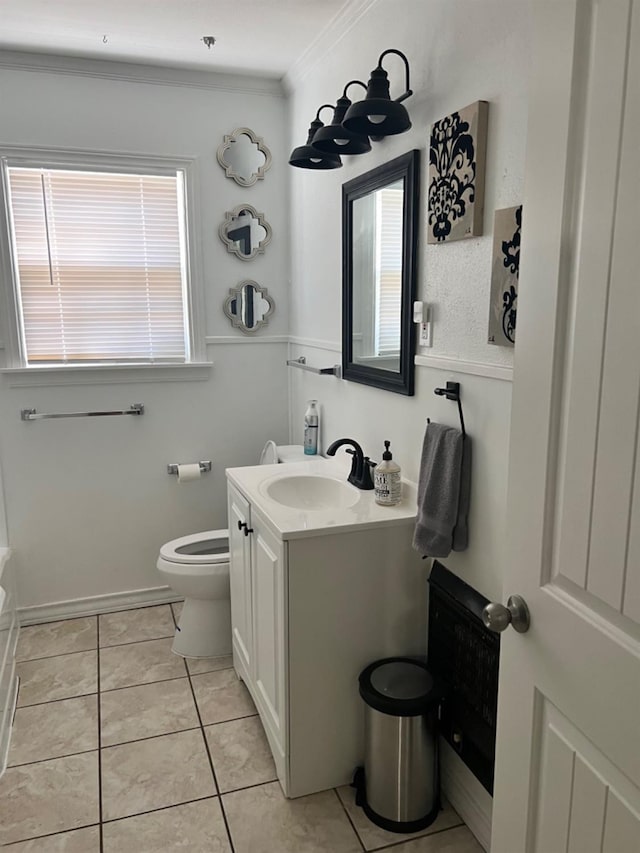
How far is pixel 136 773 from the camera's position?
2121 millimetres

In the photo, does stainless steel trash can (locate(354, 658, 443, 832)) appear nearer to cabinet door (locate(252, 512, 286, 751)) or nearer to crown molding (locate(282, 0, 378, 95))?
cabinet door (locate(252, 512, 286, 751))

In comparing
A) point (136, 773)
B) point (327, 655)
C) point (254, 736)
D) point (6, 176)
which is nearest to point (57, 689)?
point (136, 773)

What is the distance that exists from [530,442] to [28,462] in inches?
101

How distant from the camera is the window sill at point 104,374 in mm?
2922

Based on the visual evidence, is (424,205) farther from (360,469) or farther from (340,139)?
(360,469)

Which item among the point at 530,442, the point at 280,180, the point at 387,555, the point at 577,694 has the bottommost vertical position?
the point at 387,555

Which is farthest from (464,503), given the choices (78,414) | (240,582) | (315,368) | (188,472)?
(78,414)

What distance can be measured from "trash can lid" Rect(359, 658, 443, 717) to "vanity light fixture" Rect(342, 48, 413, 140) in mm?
1604

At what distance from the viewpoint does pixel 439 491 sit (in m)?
1.82

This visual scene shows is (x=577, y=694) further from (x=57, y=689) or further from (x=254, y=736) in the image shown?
(x=57, y=689)

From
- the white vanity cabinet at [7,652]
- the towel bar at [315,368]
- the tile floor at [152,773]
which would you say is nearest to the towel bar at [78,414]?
the white vanity cabinet at [7,652]

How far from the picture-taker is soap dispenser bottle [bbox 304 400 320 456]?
2.88 metres

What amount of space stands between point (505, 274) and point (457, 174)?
1.17 feet

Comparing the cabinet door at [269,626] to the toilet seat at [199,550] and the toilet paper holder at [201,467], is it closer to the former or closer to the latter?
the toilet seat at [199,550]
